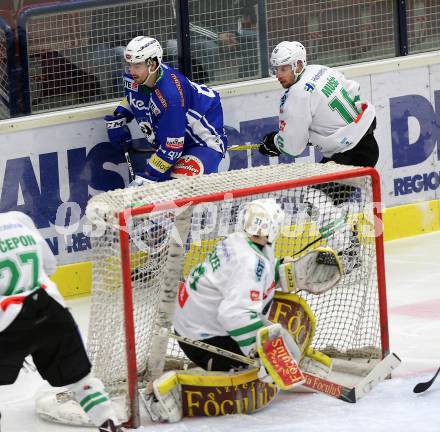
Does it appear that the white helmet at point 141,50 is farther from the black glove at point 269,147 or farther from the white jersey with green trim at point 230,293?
the white jersey with green trim at point 230,293

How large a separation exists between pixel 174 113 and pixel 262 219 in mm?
2161

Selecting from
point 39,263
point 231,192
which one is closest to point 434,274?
point 231,192

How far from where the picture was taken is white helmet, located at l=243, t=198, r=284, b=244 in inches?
211

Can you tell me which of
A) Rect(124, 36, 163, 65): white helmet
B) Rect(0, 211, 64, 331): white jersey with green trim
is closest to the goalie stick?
Rect(0, 211, 64, 331): white jersey with green trim

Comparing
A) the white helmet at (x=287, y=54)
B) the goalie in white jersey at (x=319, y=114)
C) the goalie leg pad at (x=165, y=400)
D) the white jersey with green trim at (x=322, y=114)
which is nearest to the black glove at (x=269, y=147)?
the goalie in white jersey at (x=319, y=114)

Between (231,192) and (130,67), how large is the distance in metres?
1.99

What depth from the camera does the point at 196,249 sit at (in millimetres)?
6102

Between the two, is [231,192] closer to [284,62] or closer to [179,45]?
[284,62]

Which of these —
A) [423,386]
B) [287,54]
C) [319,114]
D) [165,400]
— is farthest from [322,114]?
[165,400]

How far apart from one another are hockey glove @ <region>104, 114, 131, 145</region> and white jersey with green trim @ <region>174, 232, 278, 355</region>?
2.16 m

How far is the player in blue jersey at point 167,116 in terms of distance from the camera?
291 inches

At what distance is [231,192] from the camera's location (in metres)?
5.59

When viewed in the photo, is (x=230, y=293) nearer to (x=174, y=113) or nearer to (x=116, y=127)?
(x=174, y=113)

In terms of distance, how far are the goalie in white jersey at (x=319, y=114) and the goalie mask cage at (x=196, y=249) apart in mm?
1128
